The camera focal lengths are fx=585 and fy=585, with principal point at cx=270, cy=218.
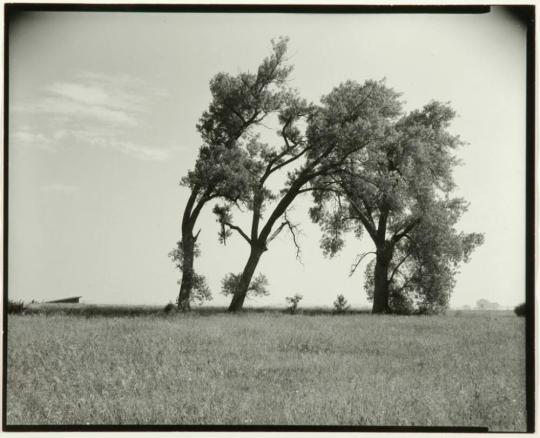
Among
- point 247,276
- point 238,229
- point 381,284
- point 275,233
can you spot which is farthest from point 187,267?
point 381,284

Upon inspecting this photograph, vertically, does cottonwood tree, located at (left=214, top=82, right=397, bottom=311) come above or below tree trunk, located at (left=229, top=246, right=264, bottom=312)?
above

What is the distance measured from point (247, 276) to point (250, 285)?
24 cm

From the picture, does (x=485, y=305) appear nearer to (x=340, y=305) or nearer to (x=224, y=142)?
(x=340, y=305)

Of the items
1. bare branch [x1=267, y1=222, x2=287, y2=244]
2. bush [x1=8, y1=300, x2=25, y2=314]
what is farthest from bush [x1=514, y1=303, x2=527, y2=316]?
bush [x1=8, y1=300, x2=25, y2=314]

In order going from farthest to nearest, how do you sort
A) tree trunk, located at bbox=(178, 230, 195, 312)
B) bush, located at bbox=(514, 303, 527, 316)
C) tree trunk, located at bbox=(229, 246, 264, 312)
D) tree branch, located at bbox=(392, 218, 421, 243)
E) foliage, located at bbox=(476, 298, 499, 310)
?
tree branch, located at bbox=(392, 218, 421, 243)
tree trunk, located at bbox=(229, 246, 264, 312)
tree trunk, located at bbox=(178, 230, 195, 312)
foliage, located at bbox=(476, 298, 499, 310)
bush, located at bbox=(514, 303, 527, 316)

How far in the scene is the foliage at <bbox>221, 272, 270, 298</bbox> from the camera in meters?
11.9

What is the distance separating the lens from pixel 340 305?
Result: 39.4 feet

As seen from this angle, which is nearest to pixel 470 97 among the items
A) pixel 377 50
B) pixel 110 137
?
pixel 377 50

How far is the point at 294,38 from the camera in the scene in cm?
1084

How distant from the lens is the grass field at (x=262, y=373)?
919 cm

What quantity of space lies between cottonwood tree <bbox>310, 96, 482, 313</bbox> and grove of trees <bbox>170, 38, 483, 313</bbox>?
25mm

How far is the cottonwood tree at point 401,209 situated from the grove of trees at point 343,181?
0.03 m

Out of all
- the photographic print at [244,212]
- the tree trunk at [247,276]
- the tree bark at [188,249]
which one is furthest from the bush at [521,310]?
the tree bark at [188,249]

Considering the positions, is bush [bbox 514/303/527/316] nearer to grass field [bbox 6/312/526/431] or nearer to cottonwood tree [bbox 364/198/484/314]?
grass field [bbox 6/312/526/431]
